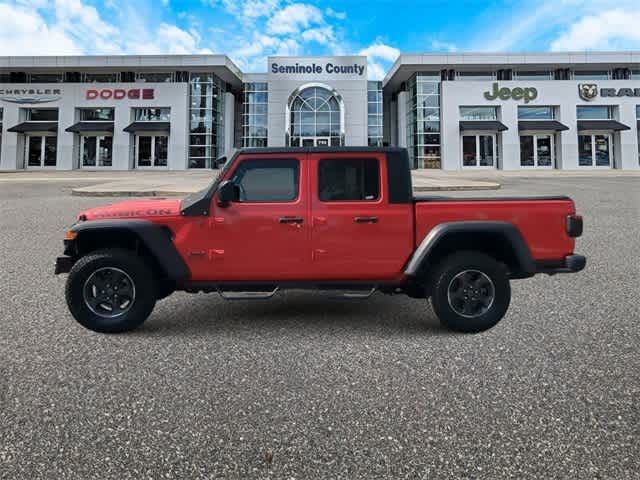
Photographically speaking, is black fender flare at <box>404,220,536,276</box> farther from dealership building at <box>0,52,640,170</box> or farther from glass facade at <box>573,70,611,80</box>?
glass facade at <box>573,70,611,80</box>

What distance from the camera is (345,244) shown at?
4160mm

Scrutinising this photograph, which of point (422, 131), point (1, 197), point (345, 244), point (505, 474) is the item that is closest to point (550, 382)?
point (505, 474)

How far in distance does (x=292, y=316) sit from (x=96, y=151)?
46109mm

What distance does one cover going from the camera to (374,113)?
48.1m

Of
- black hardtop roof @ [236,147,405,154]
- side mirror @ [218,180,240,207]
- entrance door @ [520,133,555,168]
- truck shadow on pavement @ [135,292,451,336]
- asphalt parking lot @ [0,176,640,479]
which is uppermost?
entrance door @ [520,133,555,168]

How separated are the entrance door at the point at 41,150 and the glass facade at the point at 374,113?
3312cm

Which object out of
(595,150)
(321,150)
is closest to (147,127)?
(321,150)

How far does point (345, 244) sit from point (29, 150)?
51.4 metres

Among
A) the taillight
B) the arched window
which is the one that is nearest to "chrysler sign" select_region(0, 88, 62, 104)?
the arched window

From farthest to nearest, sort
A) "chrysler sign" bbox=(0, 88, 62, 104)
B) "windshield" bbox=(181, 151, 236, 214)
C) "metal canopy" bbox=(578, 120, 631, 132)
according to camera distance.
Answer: "chrysler sign" bbox=(0, 88, 62, 104), "metal canopy" bbox=(578, 120, 631, 132), "windshield" bbox=(181, 151, 236, 214)

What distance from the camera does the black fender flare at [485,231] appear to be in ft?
13.3

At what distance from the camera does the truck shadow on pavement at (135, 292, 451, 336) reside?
4195mm

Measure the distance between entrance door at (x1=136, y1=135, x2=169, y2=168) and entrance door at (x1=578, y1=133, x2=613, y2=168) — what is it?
42.6 metres

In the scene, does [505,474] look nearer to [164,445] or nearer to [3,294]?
[164,445]
